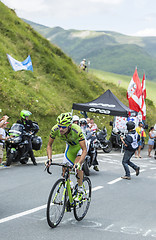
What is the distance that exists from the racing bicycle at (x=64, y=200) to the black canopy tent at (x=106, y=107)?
514 inches

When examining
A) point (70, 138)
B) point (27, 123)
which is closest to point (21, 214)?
point (70, 138)

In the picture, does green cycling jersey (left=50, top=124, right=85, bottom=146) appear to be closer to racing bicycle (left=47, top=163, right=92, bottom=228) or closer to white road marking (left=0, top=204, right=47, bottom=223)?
racing bicycle (left=47, top=163, right=92, bottom=228)

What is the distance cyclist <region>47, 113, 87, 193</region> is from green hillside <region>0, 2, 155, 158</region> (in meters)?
9.64

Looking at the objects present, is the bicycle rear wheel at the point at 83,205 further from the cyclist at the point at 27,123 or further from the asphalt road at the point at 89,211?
the cyclist at the point at 27,123

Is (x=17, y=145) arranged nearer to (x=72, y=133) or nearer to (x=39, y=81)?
(x=72, y=133)

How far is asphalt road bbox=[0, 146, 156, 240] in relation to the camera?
20.3 ft

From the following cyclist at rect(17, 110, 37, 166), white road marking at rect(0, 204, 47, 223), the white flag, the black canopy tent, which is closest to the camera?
white road marking at rect(0, 204, 47, 223)

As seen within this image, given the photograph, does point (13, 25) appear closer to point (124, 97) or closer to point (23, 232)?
point (124, 97)

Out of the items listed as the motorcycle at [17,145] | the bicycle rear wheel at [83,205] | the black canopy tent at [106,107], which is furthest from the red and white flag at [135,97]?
the bicycle rear wheel at [83,205]

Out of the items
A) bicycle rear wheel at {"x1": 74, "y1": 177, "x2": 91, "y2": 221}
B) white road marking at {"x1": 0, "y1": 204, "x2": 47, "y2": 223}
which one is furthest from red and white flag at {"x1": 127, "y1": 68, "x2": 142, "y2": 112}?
bicycle rear wheel at {"x1": 74, "y1": 177, "x2": 91, "y2": 221}

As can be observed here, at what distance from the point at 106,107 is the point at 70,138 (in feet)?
45.3

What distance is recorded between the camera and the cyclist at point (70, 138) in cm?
647

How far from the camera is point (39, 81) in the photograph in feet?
94.6

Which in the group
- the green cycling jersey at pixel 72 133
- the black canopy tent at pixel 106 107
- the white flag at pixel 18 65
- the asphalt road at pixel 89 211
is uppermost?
the white flag at pixel 18 65
